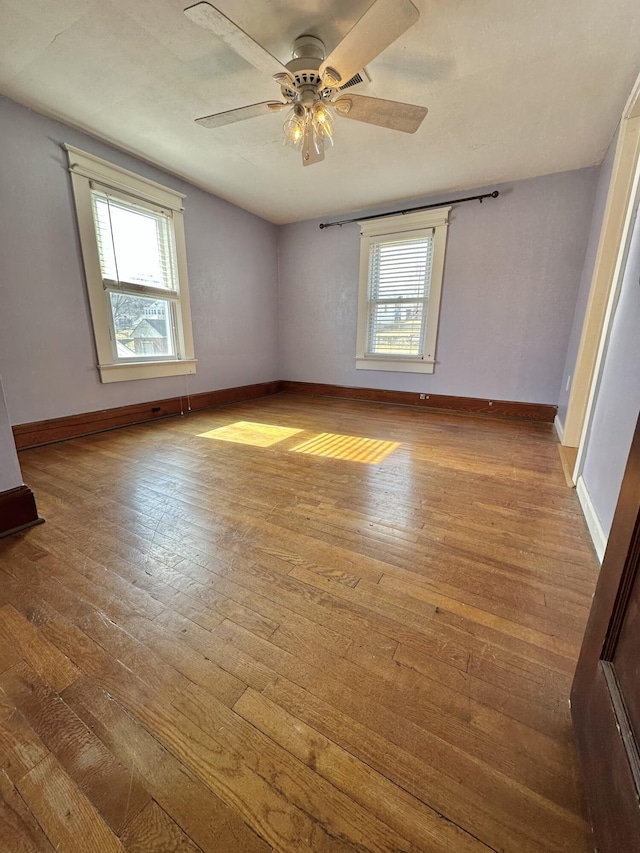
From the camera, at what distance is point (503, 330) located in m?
3.85

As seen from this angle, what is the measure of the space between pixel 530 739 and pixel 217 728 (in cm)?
77

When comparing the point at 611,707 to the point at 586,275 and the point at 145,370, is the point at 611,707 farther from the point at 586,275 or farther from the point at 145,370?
the point at 145,370

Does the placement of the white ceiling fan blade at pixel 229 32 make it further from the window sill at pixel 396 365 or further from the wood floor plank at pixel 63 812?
the window sill at pixel 396 365

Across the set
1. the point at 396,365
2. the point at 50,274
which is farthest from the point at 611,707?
the point at 396,365

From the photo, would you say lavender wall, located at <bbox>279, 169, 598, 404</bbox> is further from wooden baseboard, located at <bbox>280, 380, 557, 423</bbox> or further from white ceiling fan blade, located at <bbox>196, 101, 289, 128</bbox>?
white ceiling fan blade, located at <bbox>196, 101, 289, 128</bbox>

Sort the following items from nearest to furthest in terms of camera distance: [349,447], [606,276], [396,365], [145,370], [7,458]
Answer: [7,458] → [606,276] → [349,447] → [145,370] → [396,365]

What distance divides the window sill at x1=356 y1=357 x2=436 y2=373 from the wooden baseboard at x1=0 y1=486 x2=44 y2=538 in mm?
3964

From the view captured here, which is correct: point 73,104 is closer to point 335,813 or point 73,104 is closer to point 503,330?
point 335,813

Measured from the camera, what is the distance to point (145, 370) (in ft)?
11.6

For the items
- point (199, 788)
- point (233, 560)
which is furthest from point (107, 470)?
point (199, 788)

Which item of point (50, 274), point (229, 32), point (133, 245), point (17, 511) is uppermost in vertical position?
point (229, 32)

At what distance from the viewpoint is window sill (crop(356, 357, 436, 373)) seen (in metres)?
4.35

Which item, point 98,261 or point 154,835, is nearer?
point 154,835

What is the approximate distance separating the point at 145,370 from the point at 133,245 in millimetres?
1238
